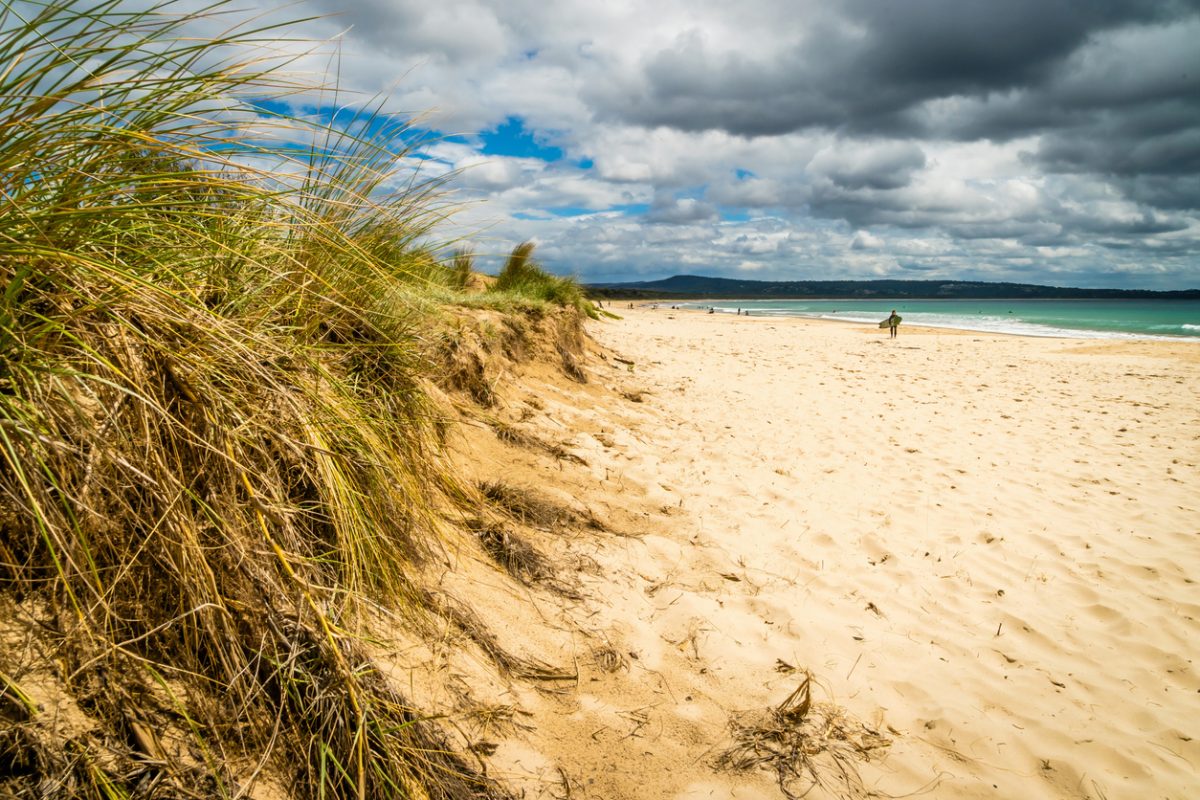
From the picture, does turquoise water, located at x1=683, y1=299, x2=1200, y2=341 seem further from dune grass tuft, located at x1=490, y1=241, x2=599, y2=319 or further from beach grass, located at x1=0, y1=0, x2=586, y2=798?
beach grass, located at x1=0, y1=0, x2=586, y2=798

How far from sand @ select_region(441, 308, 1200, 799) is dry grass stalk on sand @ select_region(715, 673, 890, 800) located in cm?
4

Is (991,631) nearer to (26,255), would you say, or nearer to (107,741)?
(107,741)

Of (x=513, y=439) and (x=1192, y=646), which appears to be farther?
(x=513, y=439)

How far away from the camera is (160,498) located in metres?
1.46

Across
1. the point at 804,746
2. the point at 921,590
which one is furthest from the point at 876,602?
the point at 804,746

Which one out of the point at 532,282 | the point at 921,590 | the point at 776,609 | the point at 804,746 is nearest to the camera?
the point at 804,746

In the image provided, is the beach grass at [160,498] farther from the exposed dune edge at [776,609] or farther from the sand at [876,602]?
the sand at [876,602]

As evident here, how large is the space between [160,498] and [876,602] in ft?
11.7

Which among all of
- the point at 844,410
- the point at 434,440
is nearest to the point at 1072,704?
the point at 434,440

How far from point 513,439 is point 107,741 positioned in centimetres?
319

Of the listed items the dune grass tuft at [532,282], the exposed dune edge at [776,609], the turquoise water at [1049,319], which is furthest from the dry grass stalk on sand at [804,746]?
the turquoise water at [1049,319]

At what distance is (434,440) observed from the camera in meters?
3.06

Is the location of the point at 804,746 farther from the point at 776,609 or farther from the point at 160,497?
the point at 160,497

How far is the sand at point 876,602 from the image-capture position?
2340mm
